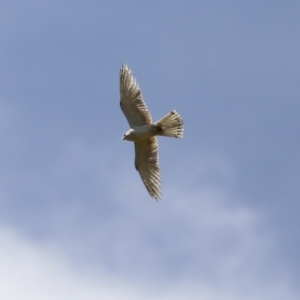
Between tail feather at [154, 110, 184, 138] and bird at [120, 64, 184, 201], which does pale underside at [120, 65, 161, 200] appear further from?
tail feather at [154, 110, 184, 138]

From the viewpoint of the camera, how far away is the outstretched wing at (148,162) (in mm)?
30000

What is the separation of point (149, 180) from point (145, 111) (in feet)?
7.04

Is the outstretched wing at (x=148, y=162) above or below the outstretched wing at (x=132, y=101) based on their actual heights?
below

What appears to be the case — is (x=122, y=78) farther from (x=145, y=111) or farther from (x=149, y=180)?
(x=149, y=180)

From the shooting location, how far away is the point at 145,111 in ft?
96.3

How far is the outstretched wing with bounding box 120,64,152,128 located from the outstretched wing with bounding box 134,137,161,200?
0.88 meters

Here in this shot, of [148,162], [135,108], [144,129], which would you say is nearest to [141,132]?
[144,129]

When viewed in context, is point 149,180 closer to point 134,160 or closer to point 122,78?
point 134,160

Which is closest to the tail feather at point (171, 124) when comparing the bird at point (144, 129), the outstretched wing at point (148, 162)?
the bird at point (144, 129)

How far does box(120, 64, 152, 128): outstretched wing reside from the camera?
2930 centimetres

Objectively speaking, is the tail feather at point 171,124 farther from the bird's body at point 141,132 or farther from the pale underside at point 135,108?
the pale underside at point 135,108

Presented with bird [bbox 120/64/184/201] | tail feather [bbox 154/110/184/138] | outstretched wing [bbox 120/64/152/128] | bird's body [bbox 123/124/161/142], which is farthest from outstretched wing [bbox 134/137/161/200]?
tail feather [bbox 154/110/184/138]

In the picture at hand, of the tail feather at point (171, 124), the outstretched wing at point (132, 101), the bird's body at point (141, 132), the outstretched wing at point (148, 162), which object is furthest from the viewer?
the outstretched wing at point (148, 162)

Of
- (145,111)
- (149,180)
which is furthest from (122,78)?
(149,180)
